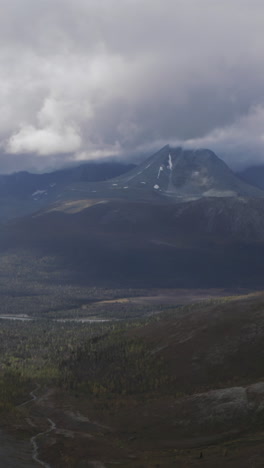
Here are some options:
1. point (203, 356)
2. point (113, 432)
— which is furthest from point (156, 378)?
point (113, 432)

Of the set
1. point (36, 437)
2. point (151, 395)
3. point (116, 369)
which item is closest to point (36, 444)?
point (36, 437)

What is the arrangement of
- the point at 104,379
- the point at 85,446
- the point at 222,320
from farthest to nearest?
1. the point at 222,320
2. the point at 104,379
3. the point at 85,446

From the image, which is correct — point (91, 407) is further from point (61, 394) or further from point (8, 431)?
point (8, 431)

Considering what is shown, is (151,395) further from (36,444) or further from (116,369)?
(36,444)

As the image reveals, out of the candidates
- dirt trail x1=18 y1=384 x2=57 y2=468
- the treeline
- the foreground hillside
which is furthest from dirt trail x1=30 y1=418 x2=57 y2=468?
the treeline

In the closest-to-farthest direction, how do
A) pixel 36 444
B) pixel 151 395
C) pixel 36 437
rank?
pixel 36 444, pixel 36 437, pixel 151 395

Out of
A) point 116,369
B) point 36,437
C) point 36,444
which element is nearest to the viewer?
point 36,444

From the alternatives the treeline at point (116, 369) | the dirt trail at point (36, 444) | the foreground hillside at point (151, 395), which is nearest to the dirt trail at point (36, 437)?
the dirt trail at point (36, 444)

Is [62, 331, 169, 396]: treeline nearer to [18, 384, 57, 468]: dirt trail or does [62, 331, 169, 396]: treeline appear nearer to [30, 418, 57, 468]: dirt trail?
[18, 384, 57, 468]: dirt trail
